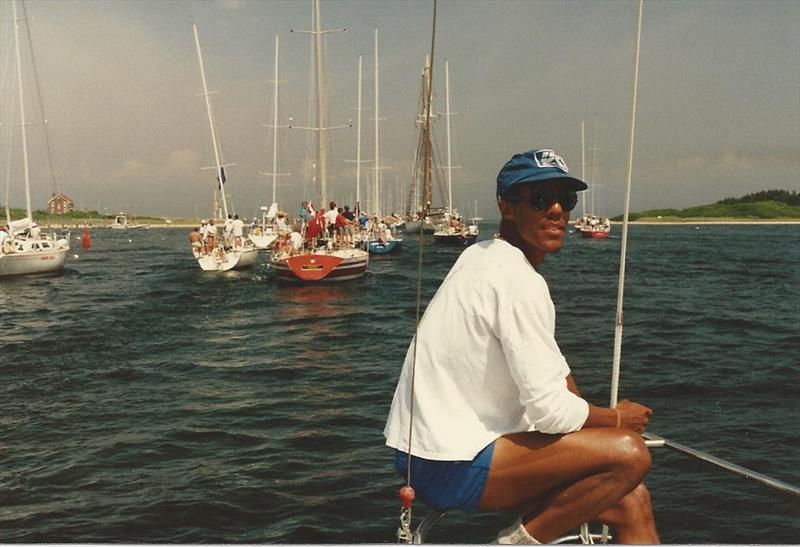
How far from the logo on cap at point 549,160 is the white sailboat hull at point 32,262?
3301cm

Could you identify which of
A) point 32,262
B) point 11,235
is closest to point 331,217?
point 32,262

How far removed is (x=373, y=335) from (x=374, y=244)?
30946mm

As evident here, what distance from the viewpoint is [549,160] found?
8.18 ft

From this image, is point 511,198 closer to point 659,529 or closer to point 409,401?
point 409,401

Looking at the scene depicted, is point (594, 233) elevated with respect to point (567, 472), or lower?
lower

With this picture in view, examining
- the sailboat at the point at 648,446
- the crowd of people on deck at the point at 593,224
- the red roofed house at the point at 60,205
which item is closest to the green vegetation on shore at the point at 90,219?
the red roofed house at the point at 60,205

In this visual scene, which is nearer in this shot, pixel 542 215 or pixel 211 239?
pixel 542 215

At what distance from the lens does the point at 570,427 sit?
2.40 meters

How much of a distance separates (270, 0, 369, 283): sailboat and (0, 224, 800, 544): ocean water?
2632 mm

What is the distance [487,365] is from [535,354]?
17cm

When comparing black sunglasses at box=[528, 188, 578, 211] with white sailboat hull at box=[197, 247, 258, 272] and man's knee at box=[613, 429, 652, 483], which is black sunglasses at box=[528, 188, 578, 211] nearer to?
man's knee at box=[613, 429, 652, 483]

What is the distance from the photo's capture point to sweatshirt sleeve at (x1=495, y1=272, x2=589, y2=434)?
7.44ft

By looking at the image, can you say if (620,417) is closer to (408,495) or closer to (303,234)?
(408,495)

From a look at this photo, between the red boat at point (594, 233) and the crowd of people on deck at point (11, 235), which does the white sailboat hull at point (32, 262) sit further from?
the red boat at point (594, 233)
